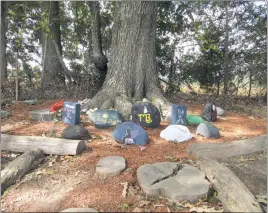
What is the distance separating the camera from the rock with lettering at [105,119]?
4.56 m

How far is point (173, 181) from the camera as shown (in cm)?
262

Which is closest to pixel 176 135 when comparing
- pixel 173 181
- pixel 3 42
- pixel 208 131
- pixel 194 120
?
pixel 208 131

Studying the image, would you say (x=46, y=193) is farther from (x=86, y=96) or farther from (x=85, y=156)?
(x=86, y=96)

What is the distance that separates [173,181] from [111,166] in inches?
28.5

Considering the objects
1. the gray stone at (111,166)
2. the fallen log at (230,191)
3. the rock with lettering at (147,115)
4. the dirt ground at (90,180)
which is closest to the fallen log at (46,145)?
the dirt ground at (90,180)

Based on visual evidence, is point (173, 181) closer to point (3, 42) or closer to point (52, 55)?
point (52, 55)

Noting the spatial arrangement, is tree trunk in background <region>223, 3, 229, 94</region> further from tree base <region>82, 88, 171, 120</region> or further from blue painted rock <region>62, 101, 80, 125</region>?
blue painted rock <region>62, 101, 80, 125</region>

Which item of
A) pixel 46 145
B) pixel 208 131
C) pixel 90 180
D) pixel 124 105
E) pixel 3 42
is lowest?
pixel 90 180

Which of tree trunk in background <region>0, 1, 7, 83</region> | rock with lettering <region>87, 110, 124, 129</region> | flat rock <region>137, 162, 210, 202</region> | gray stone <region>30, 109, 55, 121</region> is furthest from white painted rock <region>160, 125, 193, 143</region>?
tree trunk in background <region>0, 1, 7, 83</region>

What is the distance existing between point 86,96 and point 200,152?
186 inches

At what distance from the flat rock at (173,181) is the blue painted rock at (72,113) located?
203cm

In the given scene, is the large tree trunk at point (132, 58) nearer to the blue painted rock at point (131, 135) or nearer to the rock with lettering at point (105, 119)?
the rock with lettering at point (105, 119)

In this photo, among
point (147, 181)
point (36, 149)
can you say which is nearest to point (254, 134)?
point (147, 181)

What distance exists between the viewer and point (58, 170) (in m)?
3.09
